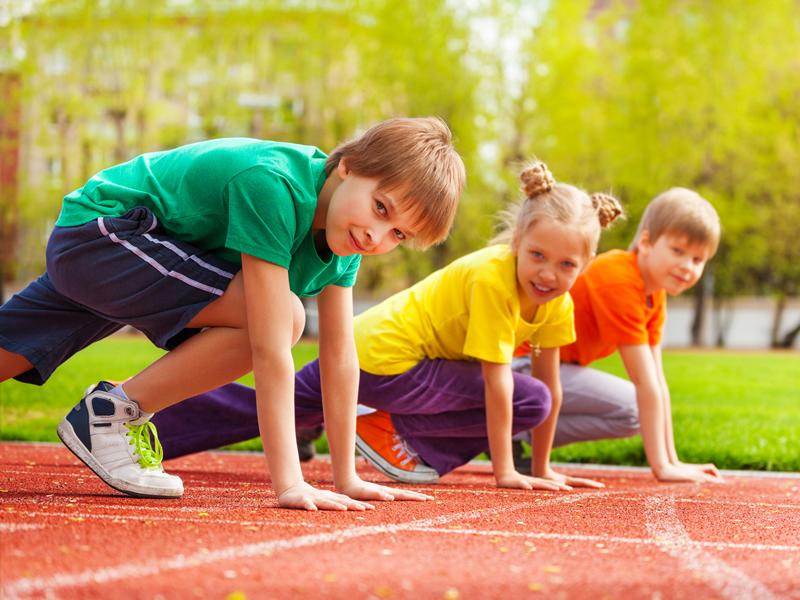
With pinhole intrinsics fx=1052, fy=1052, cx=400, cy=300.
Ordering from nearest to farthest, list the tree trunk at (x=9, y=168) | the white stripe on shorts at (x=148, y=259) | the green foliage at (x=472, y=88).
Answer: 1. the white stripe on shorts at (x=148, y=259)
2. the green foliage at (x=472, y=88)
3. the tree trunk at (x=9, y=168)

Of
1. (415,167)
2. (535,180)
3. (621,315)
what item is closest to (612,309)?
(621,315)

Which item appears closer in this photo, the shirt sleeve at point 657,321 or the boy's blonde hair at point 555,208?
the boy's blonde hair at point 555,208

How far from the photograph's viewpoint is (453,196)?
3.27 m

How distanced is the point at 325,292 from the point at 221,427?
126 centimetres

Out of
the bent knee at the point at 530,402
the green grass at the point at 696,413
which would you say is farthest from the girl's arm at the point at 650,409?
the green grass at the point at 696,413

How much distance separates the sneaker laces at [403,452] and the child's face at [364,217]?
1670 millimetres

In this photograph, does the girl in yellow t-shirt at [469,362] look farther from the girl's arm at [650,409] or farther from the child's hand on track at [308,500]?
the child's hand on track at [308,500]

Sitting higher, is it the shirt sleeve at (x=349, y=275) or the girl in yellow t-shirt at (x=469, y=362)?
the shirt sleeve at (x=349, y=275)

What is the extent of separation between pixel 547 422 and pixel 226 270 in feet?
6.37

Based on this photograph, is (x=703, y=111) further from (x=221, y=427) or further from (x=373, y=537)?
(x=373, y=537)

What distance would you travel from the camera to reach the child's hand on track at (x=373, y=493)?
3443 millimetres

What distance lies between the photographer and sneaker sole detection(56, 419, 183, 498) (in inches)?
129

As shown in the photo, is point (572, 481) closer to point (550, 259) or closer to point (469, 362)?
point (469, 362)

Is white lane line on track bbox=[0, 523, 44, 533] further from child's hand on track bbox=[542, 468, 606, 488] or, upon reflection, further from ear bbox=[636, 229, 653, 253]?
ear bbox=[636, 229, 653, 253]
